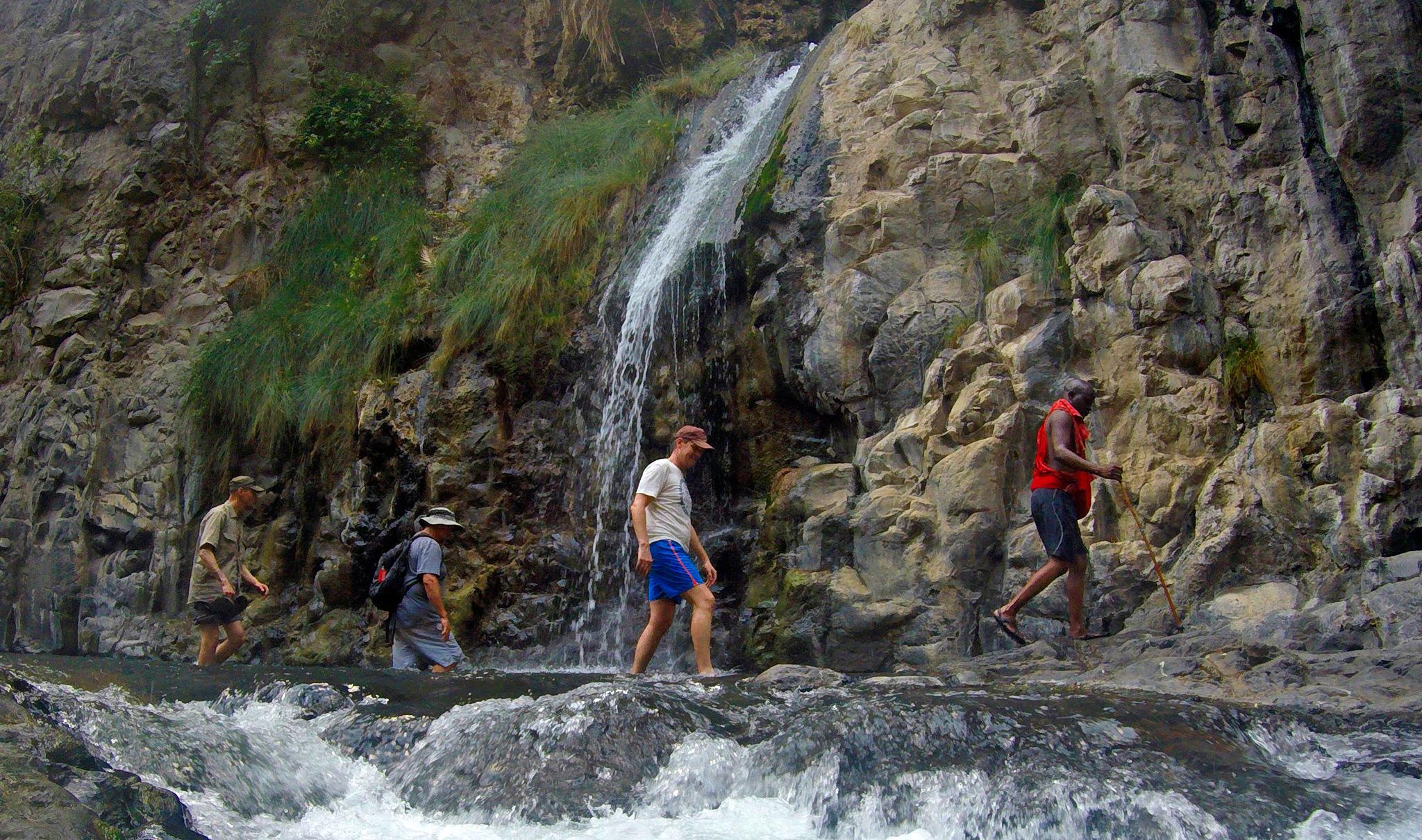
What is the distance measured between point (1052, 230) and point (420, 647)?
5.53 meters

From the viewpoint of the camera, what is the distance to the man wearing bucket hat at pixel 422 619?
736 centimetres

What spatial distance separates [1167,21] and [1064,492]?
15.0ft

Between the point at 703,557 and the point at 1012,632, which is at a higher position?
the point at 703,557

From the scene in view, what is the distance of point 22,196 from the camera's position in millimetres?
15984

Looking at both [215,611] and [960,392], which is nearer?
[215,611]

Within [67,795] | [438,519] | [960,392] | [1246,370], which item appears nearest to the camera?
[67,795]

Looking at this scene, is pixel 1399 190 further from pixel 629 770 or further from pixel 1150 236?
pixel 629 770

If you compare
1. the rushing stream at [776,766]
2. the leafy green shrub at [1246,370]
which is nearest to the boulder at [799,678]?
the rushing stream at [776,766]

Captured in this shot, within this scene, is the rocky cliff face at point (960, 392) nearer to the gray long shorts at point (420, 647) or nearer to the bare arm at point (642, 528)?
the bare arm at point (642, 528)

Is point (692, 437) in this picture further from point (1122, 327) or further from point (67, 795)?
point (67, 795)

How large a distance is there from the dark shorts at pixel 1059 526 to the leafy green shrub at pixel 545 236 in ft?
19.9

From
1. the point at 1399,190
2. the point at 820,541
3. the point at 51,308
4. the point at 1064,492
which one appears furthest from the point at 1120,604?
the point at 51,308

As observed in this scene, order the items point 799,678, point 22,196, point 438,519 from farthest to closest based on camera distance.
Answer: point 22,196, point 438,519, point 799,678

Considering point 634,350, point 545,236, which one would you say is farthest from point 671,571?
point 545,236
